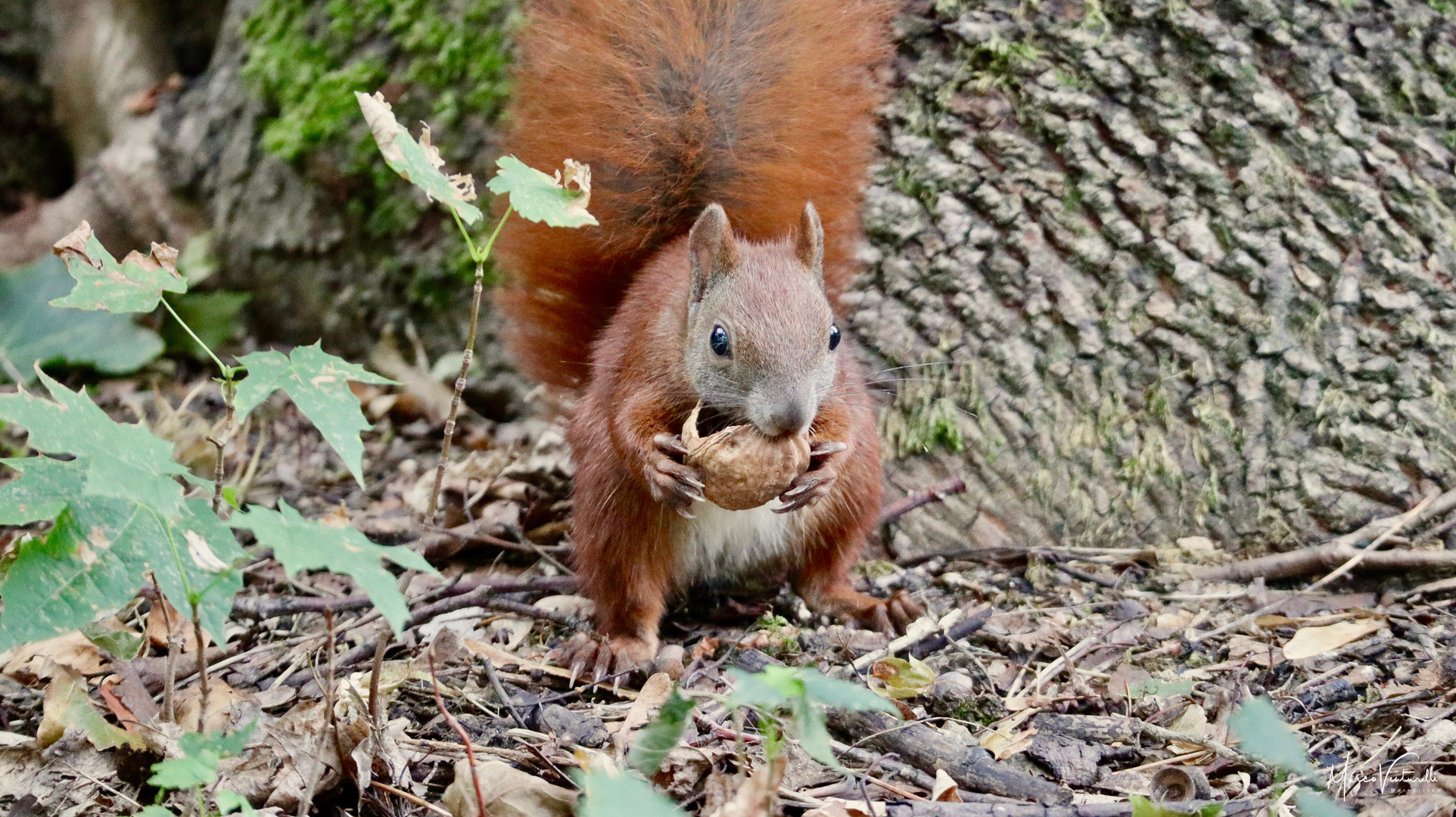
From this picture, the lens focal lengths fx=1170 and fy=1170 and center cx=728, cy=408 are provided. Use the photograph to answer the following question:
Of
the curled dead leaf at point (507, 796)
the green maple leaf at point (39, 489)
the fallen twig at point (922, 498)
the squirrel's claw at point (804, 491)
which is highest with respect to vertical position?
the green maple leaf at point (39, 489)

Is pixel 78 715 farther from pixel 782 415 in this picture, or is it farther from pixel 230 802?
pixel 782 415

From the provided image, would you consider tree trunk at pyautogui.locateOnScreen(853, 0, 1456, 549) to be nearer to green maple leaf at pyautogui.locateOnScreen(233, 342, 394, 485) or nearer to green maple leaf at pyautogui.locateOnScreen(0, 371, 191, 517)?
green maple leaf at pyautogui.locateOnScreen(233, 342, 394, 485)

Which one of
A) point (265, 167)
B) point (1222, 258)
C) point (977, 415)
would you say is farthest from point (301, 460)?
point (1222, 258)

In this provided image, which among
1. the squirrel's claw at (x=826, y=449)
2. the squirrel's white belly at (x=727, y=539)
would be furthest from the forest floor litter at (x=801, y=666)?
the squirrel's claw at (x=826, y=449)

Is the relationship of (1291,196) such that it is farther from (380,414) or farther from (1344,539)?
(380,414)

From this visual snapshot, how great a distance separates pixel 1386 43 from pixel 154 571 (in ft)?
7.96

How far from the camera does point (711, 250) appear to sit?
203cm

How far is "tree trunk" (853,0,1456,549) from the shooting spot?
7.75 feet

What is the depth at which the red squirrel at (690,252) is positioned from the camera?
2053mm

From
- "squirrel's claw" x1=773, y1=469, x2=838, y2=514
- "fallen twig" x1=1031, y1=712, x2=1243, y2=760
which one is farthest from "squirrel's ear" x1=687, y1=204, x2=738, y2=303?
"fallen twig" x1=1031, y1=712, x2=1243, y2=760

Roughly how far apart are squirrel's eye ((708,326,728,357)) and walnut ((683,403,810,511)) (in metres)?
0.13

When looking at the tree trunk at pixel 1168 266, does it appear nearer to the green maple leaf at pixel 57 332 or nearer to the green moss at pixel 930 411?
the green moss at pixel 930 411

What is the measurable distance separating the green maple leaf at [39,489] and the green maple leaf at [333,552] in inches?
14.9

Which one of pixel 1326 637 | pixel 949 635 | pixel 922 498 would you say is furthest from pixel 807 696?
pixel 922 498
